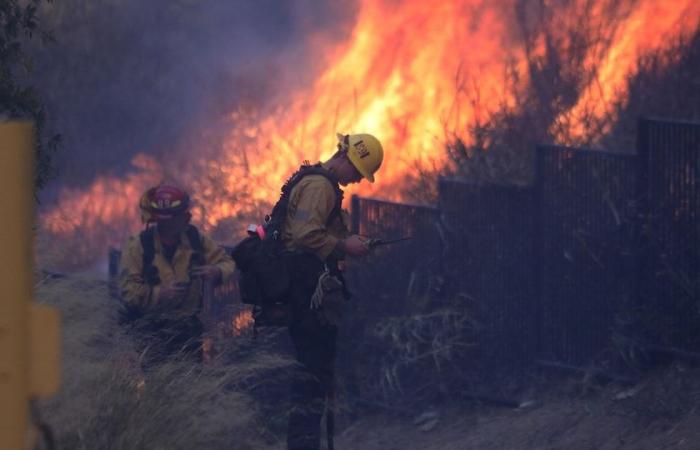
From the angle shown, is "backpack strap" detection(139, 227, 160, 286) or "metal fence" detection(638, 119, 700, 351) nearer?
"metal fence" detection(638, 119, 700, 351)

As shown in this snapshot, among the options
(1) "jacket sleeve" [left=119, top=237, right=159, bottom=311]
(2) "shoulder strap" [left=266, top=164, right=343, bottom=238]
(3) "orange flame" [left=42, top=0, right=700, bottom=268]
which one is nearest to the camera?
(2) "shoulder strap" [left=266, top=164, right=343, bottom=238]

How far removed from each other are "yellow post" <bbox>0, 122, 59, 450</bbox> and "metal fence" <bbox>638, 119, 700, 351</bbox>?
17.1 feet

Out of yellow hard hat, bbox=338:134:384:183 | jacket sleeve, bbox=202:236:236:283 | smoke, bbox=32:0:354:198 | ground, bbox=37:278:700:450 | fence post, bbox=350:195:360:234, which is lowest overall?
ground, bbox=37:278:700:450

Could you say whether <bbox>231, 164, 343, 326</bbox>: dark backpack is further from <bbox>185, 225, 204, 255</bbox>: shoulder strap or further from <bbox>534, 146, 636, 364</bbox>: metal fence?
<bbox>534, 146, 636, 364</bbox>: metal fence

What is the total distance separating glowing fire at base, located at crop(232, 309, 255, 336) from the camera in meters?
8.41

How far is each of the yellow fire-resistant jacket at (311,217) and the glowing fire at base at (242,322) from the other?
6.31 ft

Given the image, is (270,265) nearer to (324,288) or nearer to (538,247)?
(324,288)

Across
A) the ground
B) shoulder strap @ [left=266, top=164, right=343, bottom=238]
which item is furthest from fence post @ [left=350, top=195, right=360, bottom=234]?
shoulder strap @ [left=266, top=164, right=343, bottom=238]

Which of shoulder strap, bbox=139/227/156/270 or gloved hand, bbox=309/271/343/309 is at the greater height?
shoulder strap, bbox=139/227/156/270

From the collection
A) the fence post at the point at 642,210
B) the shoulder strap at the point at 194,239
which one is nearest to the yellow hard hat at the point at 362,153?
the shoulder strap at the point at 194,239

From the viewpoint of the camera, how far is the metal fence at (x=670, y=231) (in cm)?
745

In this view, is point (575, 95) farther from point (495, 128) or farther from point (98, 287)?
point (98, 287)

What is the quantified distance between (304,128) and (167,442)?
30.2 ft

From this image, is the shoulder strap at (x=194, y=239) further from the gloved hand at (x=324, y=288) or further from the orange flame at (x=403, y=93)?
the orange flame at (x=403, y=93)
